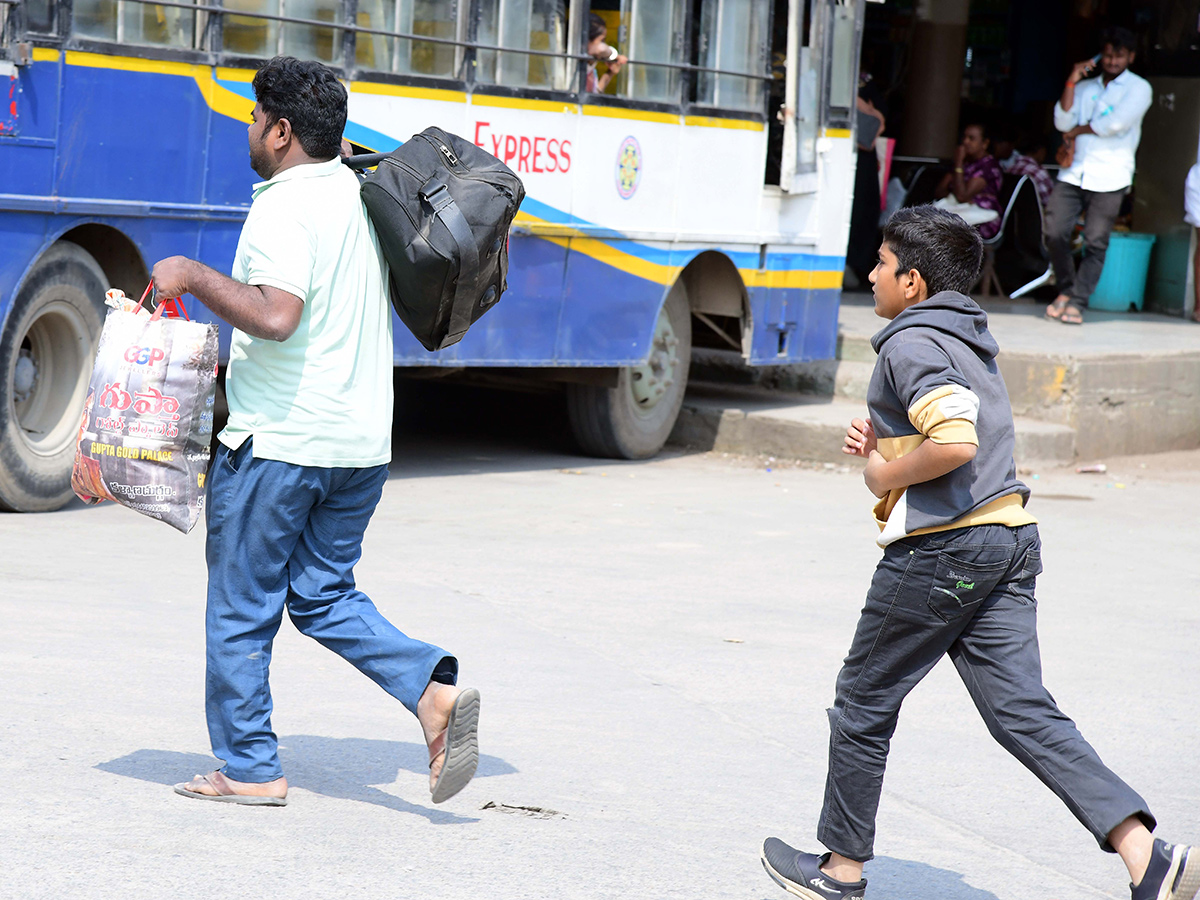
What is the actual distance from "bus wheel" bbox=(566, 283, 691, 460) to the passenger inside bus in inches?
56.7

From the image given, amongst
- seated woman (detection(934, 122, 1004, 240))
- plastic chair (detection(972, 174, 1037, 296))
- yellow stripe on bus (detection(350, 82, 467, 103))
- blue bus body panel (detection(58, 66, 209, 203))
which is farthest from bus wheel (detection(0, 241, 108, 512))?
seated woman (detection(934, 122, 1004, 240))

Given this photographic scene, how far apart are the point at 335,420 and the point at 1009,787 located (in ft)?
6.80

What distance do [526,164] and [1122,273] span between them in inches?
281

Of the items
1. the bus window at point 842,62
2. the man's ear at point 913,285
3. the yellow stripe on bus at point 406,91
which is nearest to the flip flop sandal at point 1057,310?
the bus window at point 842,62

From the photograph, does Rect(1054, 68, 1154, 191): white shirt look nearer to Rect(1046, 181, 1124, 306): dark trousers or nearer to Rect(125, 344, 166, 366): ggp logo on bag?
Rect(1046, 181, 1124, 306): dark trousers

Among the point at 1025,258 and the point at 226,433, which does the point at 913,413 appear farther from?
the point at 1025,258

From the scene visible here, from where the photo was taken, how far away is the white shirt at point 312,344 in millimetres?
3486

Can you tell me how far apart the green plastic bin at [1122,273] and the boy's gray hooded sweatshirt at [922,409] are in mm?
11162

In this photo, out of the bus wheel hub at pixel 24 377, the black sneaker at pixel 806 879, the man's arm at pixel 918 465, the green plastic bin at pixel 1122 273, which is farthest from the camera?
the green plastic bin at pixel 1122 273

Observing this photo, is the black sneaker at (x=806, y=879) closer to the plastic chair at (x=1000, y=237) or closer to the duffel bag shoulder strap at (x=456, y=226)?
the duffel bag shoulder strap at (x=456, y=226)

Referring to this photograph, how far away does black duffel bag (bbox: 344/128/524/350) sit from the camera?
3613 millimetres

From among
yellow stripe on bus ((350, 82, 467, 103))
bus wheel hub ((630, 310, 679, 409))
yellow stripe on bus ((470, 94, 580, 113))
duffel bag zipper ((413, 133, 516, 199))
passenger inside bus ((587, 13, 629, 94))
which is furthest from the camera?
bus wheel hub ((630, 310, 679, 409))

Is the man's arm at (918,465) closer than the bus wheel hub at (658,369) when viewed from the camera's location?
Yes

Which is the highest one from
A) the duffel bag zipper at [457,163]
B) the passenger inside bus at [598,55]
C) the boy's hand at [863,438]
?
the passenger inside bus at [598,55]
